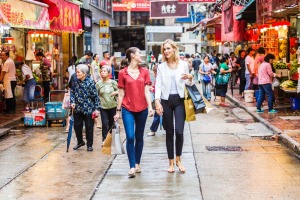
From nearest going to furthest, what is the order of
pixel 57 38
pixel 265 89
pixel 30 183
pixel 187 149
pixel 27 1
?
1. pixel 30 183
2. pixel 187 149
3. pixel 27 1
4. pixel 265 89
5. pixel 57 38

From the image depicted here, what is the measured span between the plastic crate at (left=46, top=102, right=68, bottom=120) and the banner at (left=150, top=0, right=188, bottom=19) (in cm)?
2378

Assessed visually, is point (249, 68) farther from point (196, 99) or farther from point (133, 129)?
point (133, 129)

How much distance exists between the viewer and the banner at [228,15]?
89.9 feet

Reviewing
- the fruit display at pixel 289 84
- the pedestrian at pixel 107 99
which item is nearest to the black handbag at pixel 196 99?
the pedestrian at pixel 107 99

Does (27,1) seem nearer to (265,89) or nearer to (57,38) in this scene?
(265,89)

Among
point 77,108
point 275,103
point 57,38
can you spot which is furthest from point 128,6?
point 77,108

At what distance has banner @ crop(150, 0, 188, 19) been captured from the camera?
3822cm

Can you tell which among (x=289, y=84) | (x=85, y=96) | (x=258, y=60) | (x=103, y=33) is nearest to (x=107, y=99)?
(x=85, y=96)

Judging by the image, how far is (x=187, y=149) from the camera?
37.0 feet

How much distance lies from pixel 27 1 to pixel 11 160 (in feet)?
20.9

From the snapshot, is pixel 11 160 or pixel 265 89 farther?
pixel 265 89

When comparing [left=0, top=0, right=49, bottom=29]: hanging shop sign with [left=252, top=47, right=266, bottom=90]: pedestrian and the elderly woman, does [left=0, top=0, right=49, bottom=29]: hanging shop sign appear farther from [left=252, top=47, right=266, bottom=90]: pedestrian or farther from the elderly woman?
[left=252, top=47, right=266, bottom=90]: pedestrian

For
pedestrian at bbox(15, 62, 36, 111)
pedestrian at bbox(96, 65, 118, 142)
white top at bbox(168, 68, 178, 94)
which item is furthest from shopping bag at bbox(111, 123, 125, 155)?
pedestrian at bbox(15, 62, 36, 111)

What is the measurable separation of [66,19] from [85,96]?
35.3 ft
